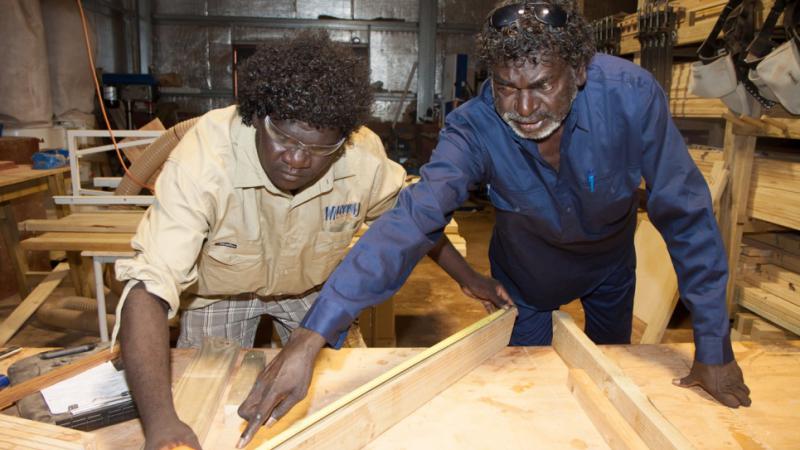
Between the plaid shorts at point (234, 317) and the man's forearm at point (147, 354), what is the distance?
716mm

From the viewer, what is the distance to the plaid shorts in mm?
2002

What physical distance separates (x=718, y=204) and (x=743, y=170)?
21 centimetres

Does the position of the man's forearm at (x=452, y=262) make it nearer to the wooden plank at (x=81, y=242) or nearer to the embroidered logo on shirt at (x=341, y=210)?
the embroidered logo on shirt at (x=341, y=210)

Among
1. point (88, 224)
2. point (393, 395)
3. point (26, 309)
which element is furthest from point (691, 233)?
point (26, 309)

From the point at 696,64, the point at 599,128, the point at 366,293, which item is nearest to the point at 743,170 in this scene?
the point at 696,64

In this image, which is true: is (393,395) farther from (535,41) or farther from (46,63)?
(46,63)

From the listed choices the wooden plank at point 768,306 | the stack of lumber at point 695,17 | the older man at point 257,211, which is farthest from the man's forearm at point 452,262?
the stack of lumber at point 695,17

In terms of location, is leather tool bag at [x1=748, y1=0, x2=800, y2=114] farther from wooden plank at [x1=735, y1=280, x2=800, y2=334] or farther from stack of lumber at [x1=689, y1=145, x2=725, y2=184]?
wooden plank at [x1=735, y1=280, x2=800, y2=334]

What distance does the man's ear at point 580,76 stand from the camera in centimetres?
153

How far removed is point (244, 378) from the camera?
1343 millimetres

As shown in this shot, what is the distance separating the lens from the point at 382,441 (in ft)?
3.88

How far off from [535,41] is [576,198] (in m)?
0.54

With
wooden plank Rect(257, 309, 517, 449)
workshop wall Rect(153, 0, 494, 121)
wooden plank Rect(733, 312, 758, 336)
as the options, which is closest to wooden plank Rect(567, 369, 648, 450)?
wooden plank Rect(257, 309, 517, 449)

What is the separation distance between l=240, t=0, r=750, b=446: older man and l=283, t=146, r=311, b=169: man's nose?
0.89 ft
